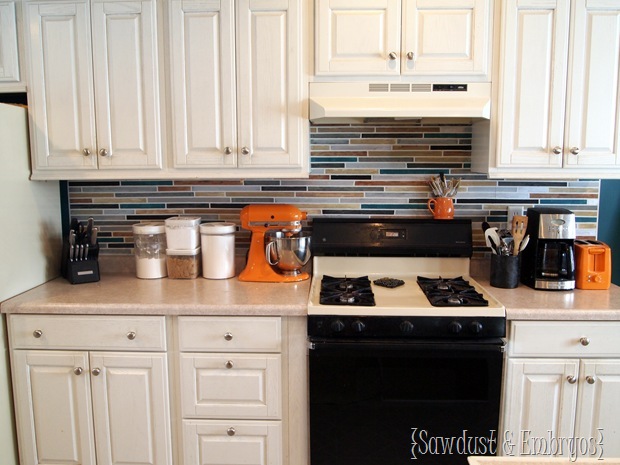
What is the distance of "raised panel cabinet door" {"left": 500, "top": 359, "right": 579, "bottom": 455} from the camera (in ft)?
6.06

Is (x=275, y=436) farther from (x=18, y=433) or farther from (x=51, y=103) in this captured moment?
(x=51, y=103)

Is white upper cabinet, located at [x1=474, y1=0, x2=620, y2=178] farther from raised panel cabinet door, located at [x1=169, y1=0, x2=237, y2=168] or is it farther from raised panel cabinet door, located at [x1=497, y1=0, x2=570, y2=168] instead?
raised panel cabinet door, located at [x1=169, y1=0, x2=237, y2=168]

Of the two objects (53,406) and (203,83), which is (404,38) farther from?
(53,406)

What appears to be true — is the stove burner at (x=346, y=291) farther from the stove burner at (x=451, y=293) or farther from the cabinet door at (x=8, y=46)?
the cabinet door at (x=8, y=46)

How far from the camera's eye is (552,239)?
2.05 metres

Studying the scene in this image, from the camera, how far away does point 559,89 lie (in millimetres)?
2004

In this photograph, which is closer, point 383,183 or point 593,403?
point 593,403

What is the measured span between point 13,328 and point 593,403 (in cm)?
226

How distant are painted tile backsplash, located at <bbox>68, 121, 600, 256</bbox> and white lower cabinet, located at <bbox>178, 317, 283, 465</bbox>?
67cm

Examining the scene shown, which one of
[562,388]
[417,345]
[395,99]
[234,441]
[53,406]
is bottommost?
[234,441]

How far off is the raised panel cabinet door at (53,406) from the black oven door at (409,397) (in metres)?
0.91

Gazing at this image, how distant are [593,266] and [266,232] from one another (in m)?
1.42

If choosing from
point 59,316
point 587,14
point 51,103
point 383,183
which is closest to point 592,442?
point 383,183

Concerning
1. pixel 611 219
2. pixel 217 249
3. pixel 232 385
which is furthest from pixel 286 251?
pixel 611 219
